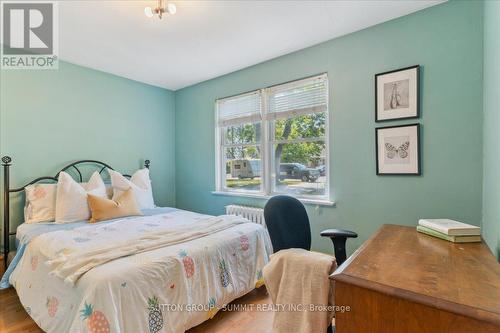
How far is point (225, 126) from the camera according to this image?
3.62 metres

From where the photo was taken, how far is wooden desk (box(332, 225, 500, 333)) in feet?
2.29

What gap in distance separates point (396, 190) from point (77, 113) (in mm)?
3732

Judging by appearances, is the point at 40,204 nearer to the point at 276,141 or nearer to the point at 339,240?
the point at 276,141

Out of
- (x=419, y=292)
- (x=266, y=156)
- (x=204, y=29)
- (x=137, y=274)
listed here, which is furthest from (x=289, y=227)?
(x=204, y=29)

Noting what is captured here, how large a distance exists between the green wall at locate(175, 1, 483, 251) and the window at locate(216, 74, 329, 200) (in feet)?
0.50

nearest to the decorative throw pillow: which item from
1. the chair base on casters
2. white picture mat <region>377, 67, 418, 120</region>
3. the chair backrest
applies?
the chair backrest

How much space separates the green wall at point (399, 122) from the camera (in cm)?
190

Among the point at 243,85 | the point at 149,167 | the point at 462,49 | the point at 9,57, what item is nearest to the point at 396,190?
the point at 462,49

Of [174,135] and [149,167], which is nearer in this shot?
[149,167]

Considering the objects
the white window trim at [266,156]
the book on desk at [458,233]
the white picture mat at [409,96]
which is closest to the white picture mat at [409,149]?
the white picture mat at [409,96]

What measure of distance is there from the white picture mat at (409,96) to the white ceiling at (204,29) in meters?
0.53

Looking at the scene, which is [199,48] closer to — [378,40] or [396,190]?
[378,40]

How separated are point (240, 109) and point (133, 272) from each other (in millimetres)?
2522

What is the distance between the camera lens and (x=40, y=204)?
253cm
